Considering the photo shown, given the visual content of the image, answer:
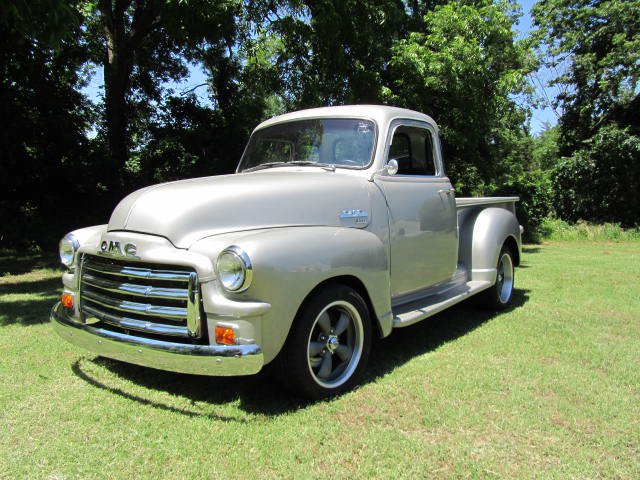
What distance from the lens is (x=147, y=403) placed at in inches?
121

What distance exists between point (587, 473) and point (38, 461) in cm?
269

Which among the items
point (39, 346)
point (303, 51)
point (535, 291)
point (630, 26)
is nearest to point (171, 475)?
point (39, 346)

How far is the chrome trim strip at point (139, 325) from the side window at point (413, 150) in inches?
88.9

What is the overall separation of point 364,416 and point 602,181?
57.0 ft

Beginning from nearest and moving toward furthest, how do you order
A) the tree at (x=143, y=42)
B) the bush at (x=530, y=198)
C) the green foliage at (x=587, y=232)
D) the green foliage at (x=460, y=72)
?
the tree at (x=143, y=42)
the green foliage at (x=460, y=72)
the green foliage at (x=587, y=232)
the bush at (x=530, y=198)

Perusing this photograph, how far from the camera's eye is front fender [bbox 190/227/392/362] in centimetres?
268

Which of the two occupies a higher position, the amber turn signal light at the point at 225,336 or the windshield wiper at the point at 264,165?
the windshield wiper at the point at 264,165

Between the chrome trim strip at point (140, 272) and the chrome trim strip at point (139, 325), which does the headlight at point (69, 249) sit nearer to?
the chrome trim strip at point (140, 272)

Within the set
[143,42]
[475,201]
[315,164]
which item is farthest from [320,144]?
[143,42]

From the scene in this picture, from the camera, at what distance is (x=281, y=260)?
275cm

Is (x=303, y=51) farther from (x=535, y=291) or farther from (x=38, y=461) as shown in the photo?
(x=38, y=461)

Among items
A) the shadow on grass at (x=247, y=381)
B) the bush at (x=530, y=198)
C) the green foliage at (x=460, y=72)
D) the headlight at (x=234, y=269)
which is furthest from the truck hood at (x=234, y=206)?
the bush at (x=530, y=198)

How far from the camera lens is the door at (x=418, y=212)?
12.9 ft

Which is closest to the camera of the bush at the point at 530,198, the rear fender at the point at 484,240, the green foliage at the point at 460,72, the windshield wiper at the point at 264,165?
the windshield wiper at the point at 264,165
